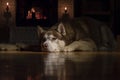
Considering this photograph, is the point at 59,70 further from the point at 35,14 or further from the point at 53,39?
the point at 35,14

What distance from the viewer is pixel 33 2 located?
7.36 meters

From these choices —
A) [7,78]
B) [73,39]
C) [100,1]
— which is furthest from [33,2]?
[7,78]

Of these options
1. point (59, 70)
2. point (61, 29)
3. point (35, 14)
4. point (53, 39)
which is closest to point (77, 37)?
point (61, 29)

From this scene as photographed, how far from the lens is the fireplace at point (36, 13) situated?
7.16 metres

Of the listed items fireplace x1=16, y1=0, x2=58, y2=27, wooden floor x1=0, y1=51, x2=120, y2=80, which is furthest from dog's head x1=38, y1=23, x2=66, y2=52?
fireplace x1=16, y1=0, x2=58, y2=27

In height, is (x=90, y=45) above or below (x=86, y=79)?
below

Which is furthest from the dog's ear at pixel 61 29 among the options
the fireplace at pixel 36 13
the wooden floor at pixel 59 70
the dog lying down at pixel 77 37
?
the fireplace at pixel 36 13

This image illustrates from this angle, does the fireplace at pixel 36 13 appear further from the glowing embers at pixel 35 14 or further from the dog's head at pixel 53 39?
the dog's head at pixel 53 39

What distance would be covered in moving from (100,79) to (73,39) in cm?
328

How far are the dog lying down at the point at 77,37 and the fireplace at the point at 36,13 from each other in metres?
2.39

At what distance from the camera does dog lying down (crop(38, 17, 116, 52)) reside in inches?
167

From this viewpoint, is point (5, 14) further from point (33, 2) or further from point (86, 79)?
point (86, 79)

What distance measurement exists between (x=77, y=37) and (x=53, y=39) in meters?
0.34

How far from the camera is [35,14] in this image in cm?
721
